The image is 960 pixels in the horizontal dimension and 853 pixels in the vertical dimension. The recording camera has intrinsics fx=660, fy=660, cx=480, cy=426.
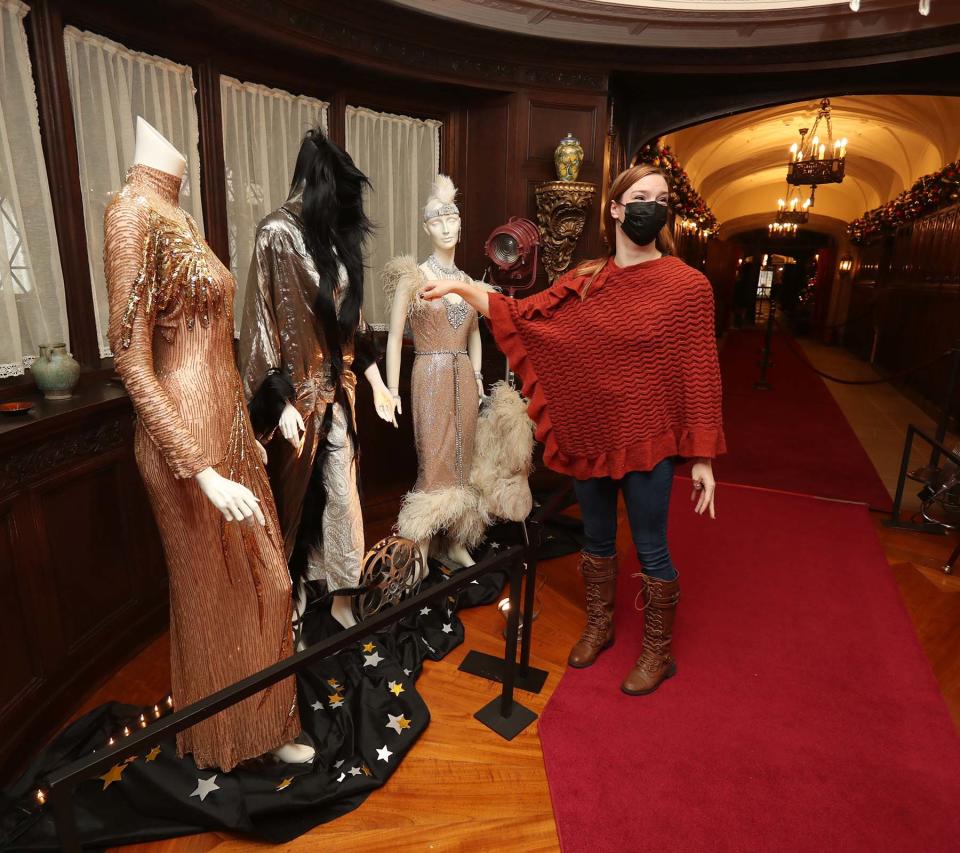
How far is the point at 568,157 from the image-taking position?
12.4 feet

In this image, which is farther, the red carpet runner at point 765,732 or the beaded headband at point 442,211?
the beaded headband at point 442,211

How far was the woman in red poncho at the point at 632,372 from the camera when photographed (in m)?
2.04

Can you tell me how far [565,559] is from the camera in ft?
11.7

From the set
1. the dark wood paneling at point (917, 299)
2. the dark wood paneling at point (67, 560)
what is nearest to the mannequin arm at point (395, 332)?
the dark wood paneling at point (67, 560)

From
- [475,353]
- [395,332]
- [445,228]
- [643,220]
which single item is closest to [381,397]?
[395,332]

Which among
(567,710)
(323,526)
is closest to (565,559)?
(567,710)

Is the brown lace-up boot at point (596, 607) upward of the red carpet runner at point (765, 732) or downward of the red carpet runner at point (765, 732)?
upward

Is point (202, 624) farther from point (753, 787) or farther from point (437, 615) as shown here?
point (753, 787)

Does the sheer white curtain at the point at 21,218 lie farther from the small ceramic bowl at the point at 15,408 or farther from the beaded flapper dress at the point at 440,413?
the beaded flapper dress at the point at 440,413

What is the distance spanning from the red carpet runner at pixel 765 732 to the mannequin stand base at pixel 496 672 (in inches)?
3.7

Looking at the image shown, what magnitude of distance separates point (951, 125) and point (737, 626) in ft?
26.7

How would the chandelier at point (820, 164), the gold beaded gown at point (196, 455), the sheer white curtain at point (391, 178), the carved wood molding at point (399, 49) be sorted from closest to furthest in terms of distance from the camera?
the gold beaded gown at point (196, 455), the carved wood molding at point (399, 49), the sheer white curtain at point (391, 178), the chandelier at point (820, 164)

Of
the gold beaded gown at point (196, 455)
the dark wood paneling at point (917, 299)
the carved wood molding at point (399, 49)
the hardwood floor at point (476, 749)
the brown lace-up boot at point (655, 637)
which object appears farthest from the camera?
the dark wood paneling at point (917, 299)

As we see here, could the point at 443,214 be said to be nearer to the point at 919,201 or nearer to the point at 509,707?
the point at 509,707
